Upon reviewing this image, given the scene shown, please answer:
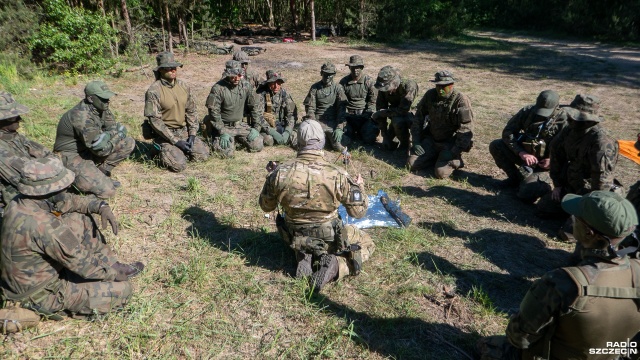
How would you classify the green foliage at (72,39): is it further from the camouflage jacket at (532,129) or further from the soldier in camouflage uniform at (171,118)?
the camouflage jacket at (532,129)

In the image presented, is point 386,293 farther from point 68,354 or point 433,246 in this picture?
point 68,354

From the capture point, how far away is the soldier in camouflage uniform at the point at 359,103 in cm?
859

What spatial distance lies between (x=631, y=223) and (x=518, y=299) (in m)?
2.11

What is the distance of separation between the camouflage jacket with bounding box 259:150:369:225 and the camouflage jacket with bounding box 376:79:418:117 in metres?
4.27

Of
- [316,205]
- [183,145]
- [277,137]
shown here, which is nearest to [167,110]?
[183,145]

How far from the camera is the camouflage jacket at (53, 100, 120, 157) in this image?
18.5ft

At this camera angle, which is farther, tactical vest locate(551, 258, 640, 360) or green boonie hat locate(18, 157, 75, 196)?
green boonie hat locate(18, 157, 75, 196)

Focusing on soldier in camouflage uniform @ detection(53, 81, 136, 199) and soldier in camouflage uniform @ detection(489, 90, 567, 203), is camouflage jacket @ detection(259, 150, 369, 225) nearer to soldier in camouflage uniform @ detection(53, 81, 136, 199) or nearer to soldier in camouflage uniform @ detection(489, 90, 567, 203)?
soldier in camouflage uniform @ detection(53, 81, 136, 199)

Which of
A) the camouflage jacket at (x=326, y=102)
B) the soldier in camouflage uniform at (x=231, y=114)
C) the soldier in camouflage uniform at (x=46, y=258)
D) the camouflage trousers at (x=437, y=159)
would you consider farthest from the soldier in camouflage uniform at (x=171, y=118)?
the camouflage trousers at (x=437, y=159)

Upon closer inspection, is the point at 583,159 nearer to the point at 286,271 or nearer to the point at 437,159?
the point at 437,159

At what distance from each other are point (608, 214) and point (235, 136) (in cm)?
644

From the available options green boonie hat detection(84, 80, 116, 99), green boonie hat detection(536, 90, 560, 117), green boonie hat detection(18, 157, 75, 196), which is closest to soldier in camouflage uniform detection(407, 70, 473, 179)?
green boonie hat detection(536, 90, 560, 117)

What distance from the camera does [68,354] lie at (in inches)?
130

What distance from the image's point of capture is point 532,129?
6.26 m
